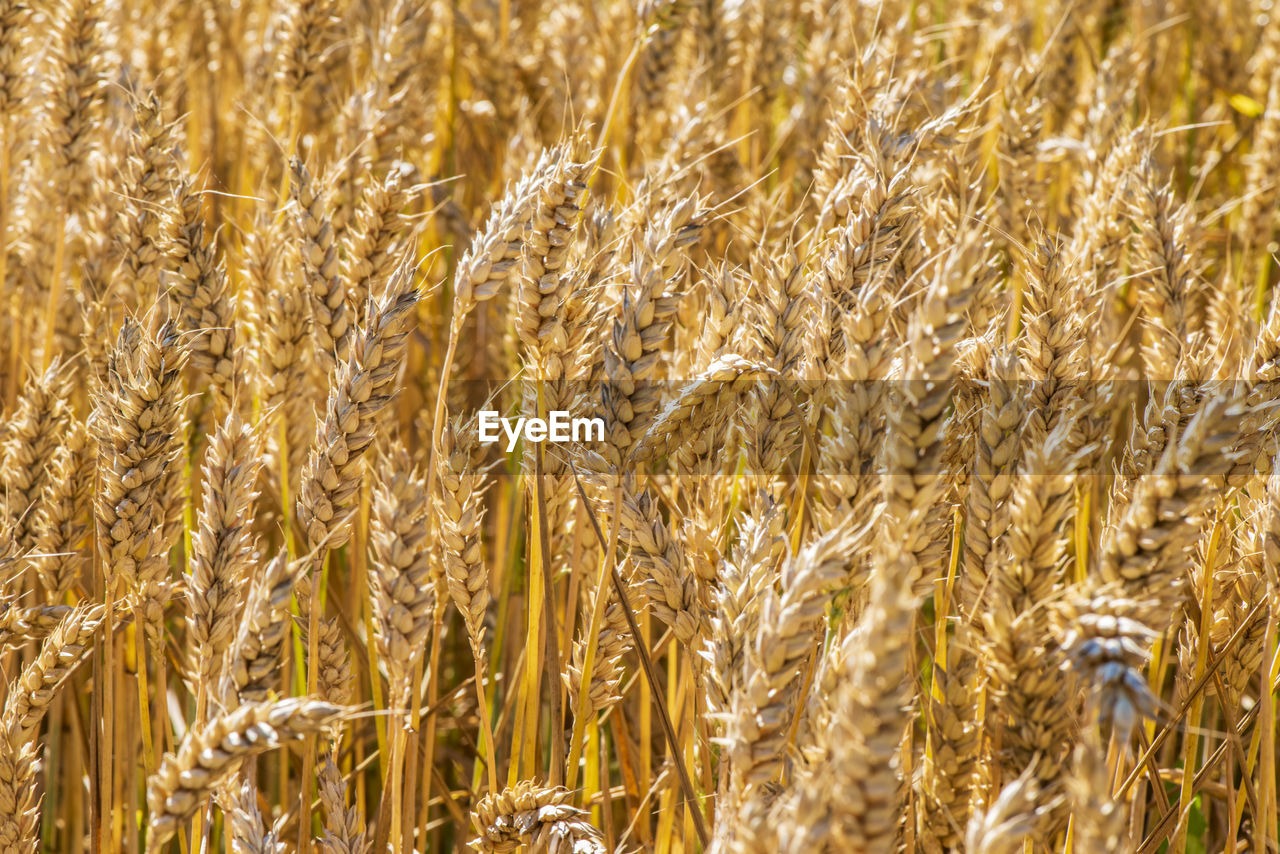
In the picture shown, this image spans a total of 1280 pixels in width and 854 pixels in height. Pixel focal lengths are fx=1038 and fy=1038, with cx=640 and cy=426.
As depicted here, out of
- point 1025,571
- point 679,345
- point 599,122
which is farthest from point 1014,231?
point 1025,571

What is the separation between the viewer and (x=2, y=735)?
1275mm

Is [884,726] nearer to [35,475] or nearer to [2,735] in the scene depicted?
[2,735]

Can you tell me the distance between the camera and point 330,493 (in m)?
1.30

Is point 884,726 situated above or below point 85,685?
above

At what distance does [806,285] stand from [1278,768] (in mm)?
1587

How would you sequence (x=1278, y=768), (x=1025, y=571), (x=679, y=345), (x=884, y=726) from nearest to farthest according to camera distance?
(x=884, y=726) < (x=1025, y=571) < (x=679, y=345) < (x=1278, y=768)

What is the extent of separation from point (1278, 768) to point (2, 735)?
7.54ft

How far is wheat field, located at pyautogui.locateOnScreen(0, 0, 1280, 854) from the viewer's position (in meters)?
1.01

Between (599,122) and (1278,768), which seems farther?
(599,122)

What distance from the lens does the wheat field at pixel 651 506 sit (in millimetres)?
1012

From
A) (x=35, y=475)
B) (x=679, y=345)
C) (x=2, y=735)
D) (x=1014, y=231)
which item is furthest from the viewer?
(x=1014, y=231)

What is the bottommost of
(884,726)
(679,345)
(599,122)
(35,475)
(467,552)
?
(884,726)

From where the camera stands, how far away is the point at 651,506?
1.38m

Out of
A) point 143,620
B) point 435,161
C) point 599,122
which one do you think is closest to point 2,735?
point 143,620
